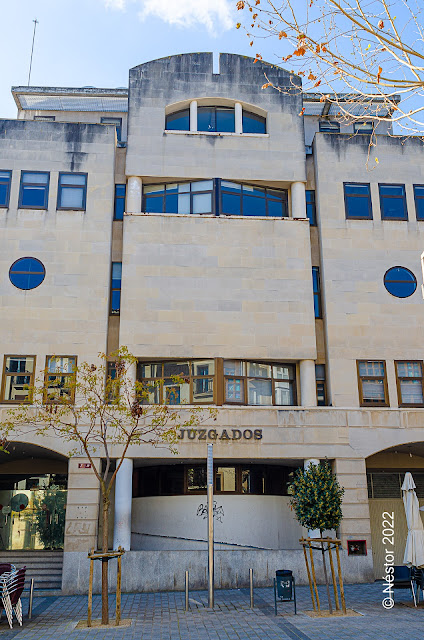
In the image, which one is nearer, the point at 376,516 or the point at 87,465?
the point at 87,465

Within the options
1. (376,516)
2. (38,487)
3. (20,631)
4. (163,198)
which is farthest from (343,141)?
(20,631)

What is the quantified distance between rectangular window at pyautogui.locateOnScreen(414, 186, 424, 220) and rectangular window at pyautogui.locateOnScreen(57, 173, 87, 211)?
1410 centimetres

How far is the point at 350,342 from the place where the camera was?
24391 mm

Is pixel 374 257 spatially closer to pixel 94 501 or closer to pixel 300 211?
pixel 300 211

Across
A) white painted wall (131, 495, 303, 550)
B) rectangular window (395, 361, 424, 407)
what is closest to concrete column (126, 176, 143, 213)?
white painted wall (131, 495, 303, 550)

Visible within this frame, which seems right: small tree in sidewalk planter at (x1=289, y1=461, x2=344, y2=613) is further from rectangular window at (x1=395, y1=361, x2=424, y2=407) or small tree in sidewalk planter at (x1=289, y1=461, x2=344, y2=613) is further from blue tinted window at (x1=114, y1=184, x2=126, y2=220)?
blue tinted window at (x1=114, y1=184, x2=126, y2=220)

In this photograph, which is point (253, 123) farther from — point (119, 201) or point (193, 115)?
point (119, 201)

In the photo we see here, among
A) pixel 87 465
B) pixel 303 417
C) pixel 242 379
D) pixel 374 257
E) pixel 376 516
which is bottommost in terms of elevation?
pixel 376 516

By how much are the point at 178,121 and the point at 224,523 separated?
17094 millimetres

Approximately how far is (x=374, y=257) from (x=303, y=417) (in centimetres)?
755

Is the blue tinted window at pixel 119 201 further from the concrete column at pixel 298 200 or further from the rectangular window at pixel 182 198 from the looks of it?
the concrete column at pixel 298 200

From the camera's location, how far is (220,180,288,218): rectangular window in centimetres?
2598

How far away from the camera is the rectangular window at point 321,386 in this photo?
80.2 ft

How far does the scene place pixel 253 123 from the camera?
2734cm
